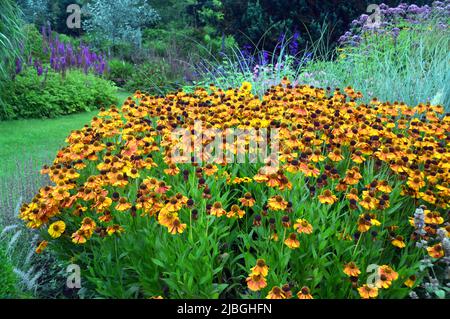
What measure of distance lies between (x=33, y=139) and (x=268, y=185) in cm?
521

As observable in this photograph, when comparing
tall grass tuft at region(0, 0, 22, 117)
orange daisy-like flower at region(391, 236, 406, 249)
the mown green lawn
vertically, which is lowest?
the mown green lawn

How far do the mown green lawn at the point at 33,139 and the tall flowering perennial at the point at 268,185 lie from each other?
238cm

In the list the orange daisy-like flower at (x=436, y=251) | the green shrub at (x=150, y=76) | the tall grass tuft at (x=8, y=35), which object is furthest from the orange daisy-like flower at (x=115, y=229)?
the green shrub at (x=150, y=76)

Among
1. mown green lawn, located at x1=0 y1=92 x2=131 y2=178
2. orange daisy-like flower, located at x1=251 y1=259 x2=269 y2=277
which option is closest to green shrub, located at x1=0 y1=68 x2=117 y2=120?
mown green lawn, located at x1=0 y1=92 x2=131 y2=178

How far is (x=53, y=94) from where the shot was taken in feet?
27.8

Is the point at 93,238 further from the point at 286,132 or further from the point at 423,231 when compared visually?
the point at 423,231

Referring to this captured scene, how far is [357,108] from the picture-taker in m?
3.83

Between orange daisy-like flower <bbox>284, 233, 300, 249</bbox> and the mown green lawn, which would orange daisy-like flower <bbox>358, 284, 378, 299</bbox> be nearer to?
orange daisy-like flower <bbox>284, 233, 300, 249</bbox>

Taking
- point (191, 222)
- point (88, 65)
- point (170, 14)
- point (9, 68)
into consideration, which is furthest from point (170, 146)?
point (170, 14)

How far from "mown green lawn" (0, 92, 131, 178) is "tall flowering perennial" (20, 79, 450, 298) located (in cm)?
238

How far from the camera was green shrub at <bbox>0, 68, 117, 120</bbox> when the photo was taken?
791cm
